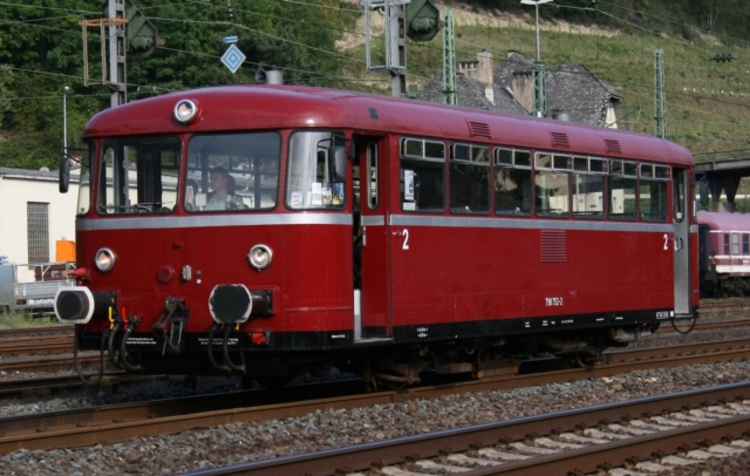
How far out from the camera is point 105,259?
13492mm

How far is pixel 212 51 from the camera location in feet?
241

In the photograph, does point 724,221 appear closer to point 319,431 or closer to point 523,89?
point 523,89

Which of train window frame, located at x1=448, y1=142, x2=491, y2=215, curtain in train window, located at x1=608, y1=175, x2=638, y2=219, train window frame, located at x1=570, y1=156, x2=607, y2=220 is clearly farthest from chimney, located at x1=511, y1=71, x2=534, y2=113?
train window frame, located at x1=448, y1=142, x2=491, y2=215

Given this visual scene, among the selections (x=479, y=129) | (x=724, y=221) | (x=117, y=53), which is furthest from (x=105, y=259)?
(x=724, y=221)

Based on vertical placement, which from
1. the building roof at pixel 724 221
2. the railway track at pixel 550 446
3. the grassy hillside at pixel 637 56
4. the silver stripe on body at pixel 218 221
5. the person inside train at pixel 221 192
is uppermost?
the grassy hillside at pixel 637 56

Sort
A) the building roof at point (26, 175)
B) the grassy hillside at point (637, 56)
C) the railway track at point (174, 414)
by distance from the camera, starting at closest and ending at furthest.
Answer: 1. the railway track at point (174, 414)
2. the building roof at point (26, 175)
3. the grassy hillside at point (637, 56)

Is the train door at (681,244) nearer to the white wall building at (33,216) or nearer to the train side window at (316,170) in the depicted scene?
the train side window at (316,170)

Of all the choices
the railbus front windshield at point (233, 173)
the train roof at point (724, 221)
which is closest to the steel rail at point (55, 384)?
the railbus front windshield at point (233, 173)

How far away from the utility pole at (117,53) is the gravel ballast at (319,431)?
504 inches

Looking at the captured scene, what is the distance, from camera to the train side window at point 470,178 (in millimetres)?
14648

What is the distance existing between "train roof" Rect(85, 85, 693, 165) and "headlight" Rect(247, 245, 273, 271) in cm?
114

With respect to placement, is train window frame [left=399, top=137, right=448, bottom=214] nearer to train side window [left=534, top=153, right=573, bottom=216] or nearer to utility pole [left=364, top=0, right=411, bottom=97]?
train side window [left=534, top=153, right=573, bottom=216]

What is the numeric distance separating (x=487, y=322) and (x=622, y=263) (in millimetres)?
3152

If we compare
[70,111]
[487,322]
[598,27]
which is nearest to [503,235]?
[487,322]
